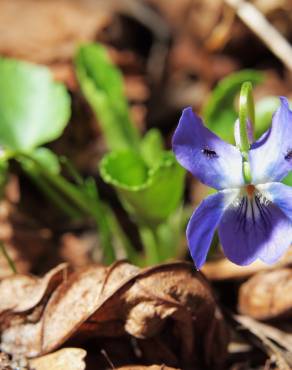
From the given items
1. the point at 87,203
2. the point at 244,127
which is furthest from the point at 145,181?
the point at 244,127

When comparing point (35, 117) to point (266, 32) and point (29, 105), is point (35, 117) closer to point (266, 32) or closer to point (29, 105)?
point (29, 105)

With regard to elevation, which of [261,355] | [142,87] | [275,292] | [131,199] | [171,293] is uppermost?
[142,87]

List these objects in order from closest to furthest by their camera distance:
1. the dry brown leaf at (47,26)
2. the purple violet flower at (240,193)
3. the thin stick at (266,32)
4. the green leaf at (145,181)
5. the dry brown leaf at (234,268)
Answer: the purple violet flower at (240,193) → the green leaf at (145,181) → the dry brown leaf at (234,268) → the thin stick at (266,32) → the dry brown leaf at (47,26)

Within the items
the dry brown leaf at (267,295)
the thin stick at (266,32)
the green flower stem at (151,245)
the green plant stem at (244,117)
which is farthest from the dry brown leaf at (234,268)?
the thin stick at (266,32)

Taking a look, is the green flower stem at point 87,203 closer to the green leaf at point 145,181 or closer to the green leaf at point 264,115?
the green leaf at point 145,181

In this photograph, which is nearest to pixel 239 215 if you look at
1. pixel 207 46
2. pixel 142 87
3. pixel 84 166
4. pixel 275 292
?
pixel 275 292

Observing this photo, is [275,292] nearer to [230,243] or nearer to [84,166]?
[230,243]

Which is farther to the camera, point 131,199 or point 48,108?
point 48,108
